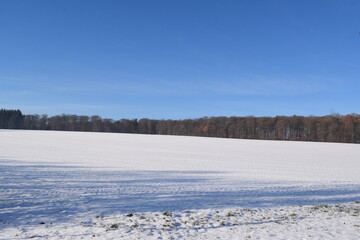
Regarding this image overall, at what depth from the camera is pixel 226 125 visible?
120312 mm

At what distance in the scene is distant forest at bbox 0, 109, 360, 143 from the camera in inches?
3575

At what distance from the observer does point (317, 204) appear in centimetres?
1213

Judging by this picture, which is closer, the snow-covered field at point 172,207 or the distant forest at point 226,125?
the snow-covered field at point 172,207

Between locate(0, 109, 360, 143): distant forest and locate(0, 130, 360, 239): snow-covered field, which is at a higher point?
locate(0, 109, 360, 143): distant forest

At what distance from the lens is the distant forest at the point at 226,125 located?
90812mm

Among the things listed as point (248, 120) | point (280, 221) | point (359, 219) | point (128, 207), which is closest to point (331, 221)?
point (359, 219)

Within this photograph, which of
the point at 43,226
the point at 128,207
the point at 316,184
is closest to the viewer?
the point at 43,226

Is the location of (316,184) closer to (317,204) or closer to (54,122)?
(317,204)

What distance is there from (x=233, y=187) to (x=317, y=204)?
4.72 meters

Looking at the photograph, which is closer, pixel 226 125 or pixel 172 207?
A: pixel 172 207

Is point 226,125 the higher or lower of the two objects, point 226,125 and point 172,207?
the higher

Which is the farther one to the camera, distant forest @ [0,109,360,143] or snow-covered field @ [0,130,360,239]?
distant forest @ [0,109,360,143]

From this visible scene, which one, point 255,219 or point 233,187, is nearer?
point 255,219

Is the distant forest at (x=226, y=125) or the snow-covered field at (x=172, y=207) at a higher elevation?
the distant forest at (x=226, y=125)
